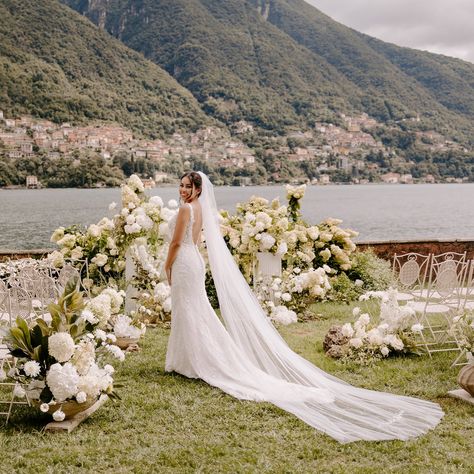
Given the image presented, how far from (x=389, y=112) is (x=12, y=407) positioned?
105 m

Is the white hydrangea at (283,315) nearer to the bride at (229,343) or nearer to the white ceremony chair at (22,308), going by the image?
the bride at (229,343)

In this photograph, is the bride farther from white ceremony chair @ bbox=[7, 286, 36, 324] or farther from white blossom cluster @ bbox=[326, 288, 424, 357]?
white ceremony chair @ bbox=[7, 286, 36, 324]

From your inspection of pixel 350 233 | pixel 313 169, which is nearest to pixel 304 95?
pixel 313 169

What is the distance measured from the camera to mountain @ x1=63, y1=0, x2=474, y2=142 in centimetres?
9231

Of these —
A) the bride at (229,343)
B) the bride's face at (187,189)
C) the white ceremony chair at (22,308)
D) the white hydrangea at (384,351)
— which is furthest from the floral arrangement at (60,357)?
the white hydrangea at (384,351)

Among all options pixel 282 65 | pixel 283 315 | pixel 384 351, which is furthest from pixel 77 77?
pixel 384 351

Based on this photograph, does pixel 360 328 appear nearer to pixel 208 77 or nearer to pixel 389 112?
pixel 208 77

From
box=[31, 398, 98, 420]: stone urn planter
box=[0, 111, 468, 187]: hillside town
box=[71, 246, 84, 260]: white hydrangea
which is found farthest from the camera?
box=[0, 111, 468, 187]: hillside town

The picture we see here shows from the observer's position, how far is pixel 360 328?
6.68 meters

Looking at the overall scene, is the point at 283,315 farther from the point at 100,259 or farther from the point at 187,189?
the point at 100,259

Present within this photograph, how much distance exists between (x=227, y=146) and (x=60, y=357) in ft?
245

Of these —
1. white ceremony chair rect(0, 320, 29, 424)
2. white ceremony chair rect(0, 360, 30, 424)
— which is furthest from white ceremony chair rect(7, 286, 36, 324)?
white ceremony chair rect(0, 360, 30, 424)

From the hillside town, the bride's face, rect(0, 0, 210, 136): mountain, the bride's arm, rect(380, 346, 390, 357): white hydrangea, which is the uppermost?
rect(0, 0, 210, 136): mountain

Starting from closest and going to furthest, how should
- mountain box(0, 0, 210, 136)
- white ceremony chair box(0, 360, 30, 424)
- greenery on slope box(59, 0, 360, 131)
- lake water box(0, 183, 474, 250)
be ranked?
1. white ceremony chair box(0, 360, 30, 424)
2. lake water box(0, 183, 474, 250)
3. mountain box(0, 0, 210, 136)
4. greenery on slope box(59, 0, 360, 131)
